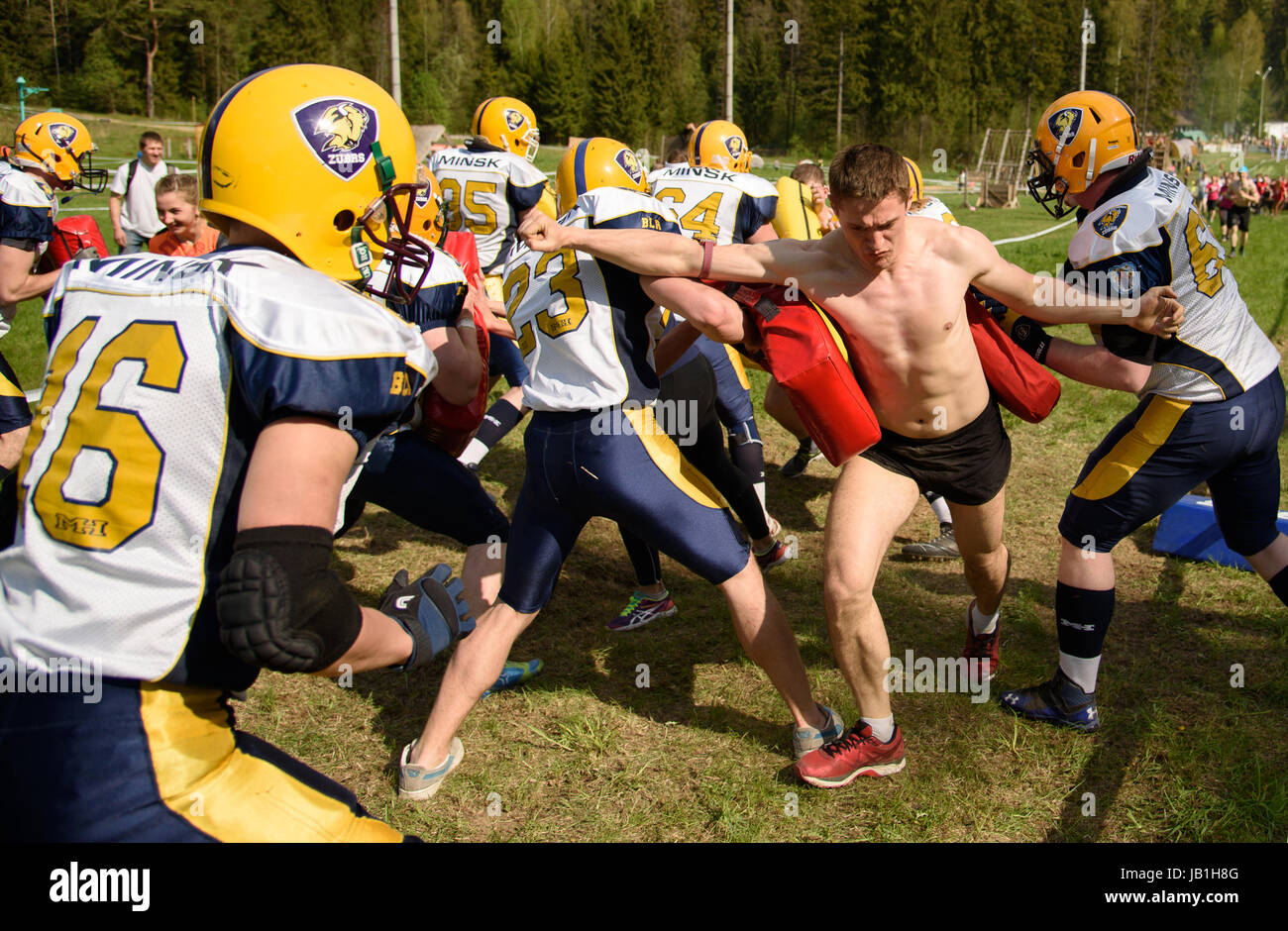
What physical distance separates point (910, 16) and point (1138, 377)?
6447cm

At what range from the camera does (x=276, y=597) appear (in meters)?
1.65

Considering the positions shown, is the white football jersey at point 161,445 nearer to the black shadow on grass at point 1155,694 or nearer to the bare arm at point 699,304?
the bare arm at point 699,304

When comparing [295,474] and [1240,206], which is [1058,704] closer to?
[295,474]

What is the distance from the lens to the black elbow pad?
5.35 feet

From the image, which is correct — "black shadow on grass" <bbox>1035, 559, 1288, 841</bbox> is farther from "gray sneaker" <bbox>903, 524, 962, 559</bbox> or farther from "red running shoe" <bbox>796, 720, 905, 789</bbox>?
"gray sneaker" <bbox>903, 524, 962, 559</bbox>

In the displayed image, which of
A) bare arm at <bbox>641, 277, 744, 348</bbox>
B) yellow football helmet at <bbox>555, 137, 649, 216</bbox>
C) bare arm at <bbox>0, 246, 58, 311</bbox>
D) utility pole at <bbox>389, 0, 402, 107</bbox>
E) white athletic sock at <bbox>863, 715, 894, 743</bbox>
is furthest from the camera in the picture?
utility pole at <bbox>389, 0, 402, 107</bbox>

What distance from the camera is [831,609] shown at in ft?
11.3

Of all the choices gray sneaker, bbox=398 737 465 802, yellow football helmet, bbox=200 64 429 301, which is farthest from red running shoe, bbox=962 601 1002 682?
yellow football helmet, bbox=200 64 429 301

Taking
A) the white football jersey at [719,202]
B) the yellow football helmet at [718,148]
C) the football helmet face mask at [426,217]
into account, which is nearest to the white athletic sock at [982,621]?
the white football jersey at [719,202]

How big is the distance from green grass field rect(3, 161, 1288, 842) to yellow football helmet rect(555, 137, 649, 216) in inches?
83.1

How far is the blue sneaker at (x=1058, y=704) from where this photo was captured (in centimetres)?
389

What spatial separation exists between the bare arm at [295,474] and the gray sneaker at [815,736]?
239 cm

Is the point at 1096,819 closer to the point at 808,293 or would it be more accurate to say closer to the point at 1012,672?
the point at 1012,672
